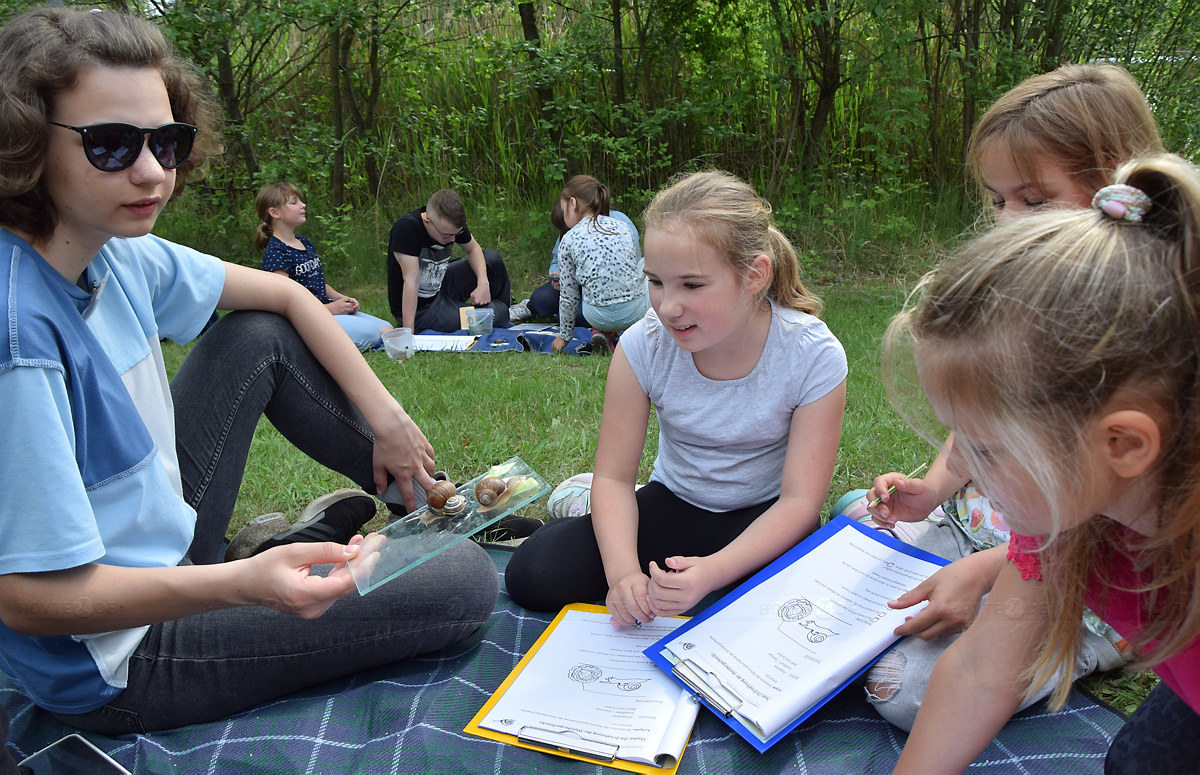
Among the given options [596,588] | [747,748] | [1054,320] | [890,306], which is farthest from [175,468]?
[890,306]

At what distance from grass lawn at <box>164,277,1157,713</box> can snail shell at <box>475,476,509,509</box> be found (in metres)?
0.70

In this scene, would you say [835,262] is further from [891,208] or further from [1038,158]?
→ [1038,158]

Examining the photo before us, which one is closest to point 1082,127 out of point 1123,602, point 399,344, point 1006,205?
point 1006,205

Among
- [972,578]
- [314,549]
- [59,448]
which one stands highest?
[59,448]

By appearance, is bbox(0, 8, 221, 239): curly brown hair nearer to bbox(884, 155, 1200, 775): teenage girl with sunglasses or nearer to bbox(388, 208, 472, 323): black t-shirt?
bbox(884, 155, 1200, 775): teenage girl with sunglasses

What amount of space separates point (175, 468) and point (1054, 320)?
164 cm

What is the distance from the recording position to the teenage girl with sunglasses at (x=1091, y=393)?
85cm

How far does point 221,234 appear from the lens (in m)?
7.38

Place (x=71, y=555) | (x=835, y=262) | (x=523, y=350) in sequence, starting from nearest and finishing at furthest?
(x=71, y=555) → (x=523, y=350) → (x=835, y=262)

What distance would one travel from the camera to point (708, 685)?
1.61m

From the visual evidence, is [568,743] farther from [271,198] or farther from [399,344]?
[271,198]

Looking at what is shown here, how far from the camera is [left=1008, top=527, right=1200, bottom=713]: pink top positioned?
1040 millimetres

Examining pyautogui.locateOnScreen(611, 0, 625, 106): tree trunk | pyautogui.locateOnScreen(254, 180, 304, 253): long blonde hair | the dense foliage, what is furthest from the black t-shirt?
pyautogui.locateOnScreen(611, 0, 625, 106): tree trunk

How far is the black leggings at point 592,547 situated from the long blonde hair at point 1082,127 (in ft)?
3.37
